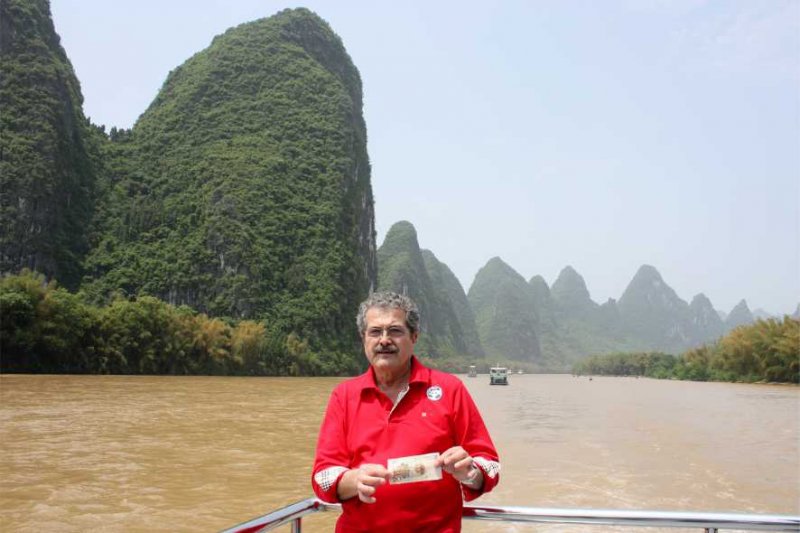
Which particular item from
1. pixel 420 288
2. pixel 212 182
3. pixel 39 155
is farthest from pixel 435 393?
pixel 420 288

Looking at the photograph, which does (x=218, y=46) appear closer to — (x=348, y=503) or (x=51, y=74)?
(x=51, y=74)

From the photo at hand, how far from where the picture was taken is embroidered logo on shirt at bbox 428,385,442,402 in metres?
1.81

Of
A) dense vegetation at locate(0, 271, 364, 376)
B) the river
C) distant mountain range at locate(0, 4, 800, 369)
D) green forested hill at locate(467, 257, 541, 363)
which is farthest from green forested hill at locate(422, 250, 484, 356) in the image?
the river

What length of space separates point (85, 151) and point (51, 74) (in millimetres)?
7278

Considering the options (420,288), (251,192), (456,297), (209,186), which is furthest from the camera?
(456,297)

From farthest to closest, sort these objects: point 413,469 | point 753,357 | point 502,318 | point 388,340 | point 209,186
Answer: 1. point 502,318
2. point 209,186
3. point 753,357
4. point 388,340
5. point 413,469

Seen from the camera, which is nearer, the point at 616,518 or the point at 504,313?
the point at 616,518

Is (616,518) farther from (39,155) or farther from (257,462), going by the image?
(39,155)

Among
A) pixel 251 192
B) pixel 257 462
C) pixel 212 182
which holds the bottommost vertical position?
pixel 257 462

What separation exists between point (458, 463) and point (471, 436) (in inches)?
6.7

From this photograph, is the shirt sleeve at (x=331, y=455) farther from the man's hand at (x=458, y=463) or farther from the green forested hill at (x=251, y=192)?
the green forested hill at (x=251, y=192)

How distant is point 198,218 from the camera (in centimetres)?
5959

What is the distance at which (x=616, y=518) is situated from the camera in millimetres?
1656

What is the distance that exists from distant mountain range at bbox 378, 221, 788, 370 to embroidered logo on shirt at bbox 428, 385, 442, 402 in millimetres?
104370
